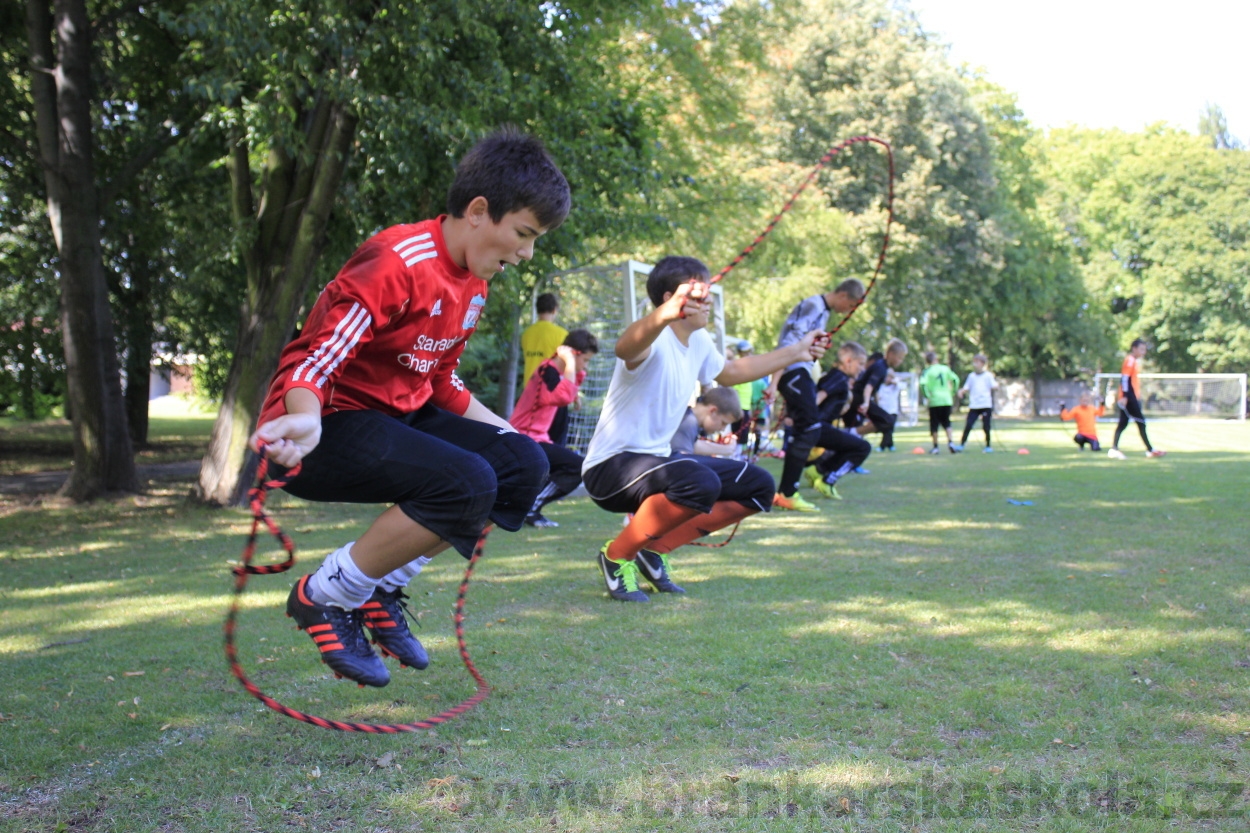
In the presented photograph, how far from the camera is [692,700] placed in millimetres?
4086

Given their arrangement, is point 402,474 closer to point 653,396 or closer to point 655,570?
point 653,396

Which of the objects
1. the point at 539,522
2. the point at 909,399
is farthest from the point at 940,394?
the point at 909,399

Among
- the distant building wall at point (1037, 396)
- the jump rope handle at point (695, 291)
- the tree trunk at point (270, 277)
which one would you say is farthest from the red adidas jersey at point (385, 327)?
the distant building wall at point (1037, 396)

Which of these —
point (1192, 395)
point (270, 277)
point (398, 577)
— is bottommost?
point (398, 577)

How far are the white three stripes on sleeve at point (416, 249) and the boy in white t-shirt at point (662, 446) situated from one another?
184 centimetres

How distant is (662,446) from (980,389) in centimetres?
1758

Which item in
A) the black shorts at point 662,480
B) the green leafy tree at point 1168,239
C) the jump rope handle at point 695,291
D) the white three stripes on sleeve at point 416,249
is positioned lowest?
the black shorts at point 662,480

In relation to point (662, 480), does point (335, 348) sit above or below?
above

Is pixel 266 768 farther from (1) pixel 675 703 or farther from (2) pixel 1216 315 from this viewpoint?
(2) pixel 1216 315

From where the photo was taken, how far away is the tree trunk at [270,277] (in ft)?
38.6

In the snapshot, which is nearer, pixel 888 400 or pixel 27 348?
pixel 27 348

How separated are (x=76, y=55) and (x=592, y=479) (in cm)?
982

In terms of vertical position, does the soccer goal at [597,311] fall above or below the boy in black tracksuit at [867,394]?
above

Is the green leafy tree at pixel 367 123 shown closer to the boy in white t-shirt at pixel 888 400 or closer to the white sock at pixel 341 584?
the white sock at pixel 341 584
